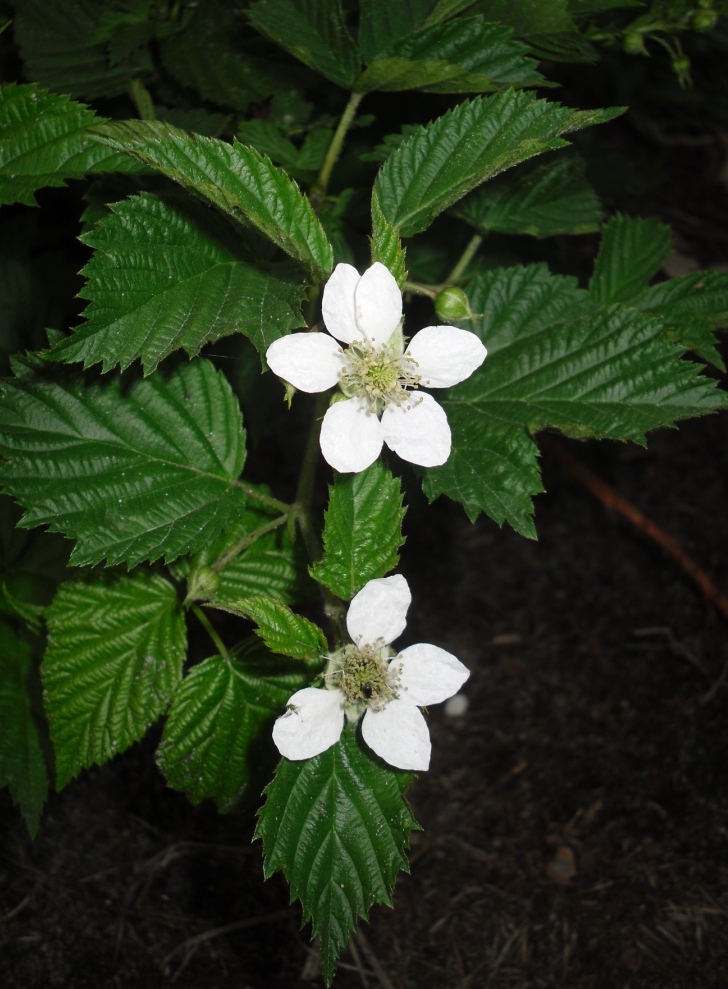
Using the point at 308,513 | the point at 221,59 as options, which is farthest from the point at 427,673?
the point at 221,59

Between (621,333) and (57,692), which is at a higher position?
(621,333)

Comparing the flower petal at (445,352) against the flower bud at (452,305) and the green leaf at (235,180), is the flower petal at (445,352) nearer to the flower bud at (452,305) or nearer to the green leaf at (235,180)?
the flower bud at (452,305)

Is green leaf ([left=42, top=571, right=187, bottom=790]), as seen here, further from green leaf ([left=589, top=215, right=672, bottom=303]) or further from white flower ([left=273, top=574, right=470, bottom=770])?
green leaf ([left=589, top=215, right=672, bottom=303])

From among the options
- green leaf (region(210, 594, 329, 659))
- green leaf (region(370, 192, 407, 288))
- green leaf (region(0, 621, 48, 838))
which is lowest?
green leaf (region(0, 621, 48, 838))

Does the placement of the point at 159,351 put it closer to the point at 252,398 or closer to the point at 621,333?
the point at 252,398

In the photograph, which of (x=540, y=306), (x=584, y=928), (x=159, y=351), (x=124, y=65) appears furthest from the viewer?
(x=584, y=928)

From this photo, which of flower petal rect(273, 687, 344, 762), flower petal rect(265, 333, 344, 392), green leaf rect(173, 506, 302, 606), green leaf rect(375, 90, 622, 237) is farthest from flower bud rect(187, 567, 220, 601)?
green leaf rect(375, 90, 622, 237)

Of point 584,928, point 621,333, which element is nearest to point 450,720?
point 584,928
